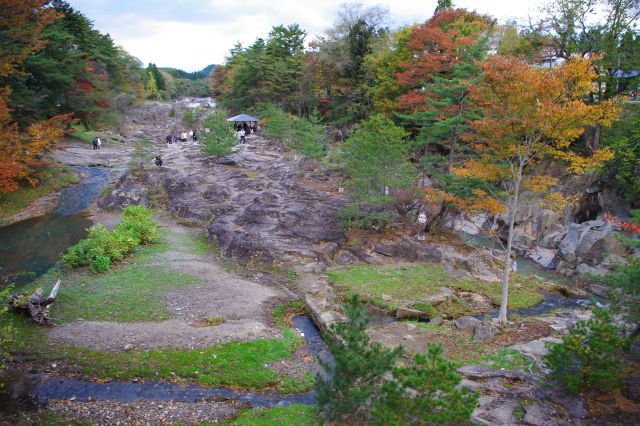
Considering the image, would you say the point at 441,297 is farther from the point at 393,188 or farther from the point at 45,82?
the point at 45,82

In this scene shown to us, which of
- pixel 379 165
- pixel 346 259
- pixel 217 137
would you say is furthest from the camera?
pixel 217 137

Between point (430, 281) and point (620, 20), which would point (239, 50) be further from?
point (430, 281)

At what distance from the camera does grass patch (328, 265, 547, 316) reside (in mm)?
18297

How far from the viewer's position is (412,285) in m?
19.3

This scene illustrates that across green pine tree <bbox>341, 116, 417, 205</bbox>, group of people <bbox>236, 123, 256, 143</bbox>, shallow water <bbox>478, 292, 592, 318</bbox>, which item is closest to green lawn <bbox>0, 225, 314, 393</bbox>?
green pine tree <bbox>341, 116, 417, 205</bbox>

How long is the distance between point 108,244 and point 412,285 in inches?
586

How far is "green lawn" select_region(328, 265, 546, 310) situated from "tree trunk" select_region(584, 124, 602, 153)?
11368mm

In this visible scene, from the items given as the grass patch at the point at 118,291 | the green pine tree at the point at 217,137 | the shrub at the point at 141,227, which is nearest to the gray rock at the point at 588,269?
the grass patch at the point at 118,291

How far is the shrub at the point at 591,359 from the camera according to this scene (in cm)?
843

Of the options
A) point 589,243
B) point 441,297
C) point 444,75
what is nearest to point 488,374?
point 441,297

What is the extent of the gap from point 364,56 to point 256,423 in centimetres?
4126

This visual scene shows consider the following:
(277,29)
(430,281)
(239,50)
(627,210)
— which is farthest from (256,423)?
(239,50)

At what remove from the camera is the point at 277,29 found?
52.9 meters

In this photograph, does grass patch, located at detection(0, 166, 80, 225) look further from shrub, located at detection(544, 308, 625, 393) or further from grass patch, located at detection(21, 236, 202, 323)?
shrub, located at detection(544, 308, 625, 393)
